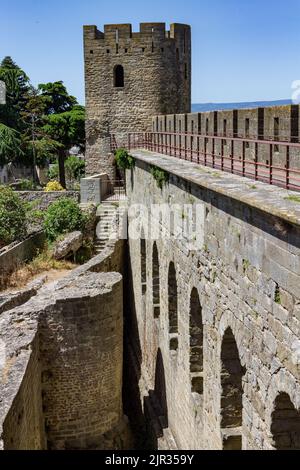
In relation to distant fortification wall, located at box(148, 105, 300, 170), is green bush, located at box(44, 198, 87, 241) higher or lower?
lower

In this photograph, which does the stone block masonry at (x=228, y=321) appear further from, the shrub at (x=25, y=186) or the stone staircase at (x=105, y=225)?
the shrub at (x=25, y=186)

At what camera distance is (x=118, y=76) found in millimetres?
27000

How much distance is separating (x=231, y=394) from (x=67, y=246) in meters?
12.7

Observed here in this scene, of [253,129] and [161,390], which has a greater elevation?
[253,129]

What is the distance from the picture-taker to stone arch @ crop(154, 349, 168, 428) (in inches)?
542

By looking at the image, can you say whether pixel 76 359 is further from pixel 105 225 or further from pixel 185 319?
pixel 105 225

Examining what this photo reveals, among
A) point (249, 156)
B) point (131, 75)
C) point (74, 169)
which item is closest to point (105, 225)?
point (131, 75)

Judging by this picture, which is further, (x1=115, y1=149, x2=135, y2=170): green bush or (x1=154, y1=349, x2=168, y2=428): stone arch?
(x1=115, y1=149, x2=135, y2=170): green bush

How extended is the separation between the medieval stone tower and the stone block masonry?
40.4ft

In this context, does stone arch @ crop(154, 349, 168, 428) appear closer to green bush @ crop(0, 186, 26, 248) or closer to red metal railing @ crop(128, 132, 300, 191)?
red metal railing @ crop(128, 132, 300, 191)

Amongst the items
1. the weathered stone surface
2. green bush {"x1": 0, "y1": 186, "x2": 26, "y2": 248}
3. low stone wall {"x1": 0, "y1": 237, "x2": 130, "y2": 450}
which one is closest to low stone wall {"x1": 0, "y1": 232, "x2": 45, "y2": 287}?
green bush {"x1": 0, "y1": 186, "x2": 26, "y2": 248}

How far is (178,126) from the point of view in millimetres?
16469

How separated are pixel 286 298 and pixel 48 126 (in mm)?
34178

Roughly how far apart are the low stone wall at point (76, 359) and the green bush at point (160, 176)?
2.39 meters
